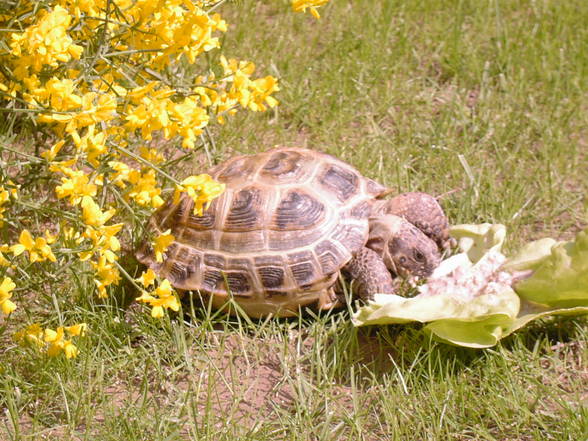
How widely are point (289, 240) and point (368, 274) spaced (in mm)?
351

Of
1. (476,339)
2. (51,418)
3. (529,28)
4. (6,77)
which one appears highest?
(6,77)

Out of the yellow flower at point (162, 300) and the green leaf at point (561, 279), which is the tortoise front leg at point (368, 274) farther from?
the yellow flower at point (162, 300)

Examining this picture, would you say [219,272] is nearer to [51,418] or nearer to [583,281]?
[51,418]

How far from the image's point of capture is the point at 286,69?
510 cm

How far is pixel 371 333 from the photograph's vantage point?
3500mm

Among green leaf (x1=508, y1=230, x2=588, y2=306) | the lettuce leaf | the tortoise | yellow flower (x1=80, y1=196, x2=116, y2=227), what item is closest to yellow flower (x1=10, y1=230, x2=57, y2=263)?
yellow flower (x1=80, y1=196, x2=116, y2=227)

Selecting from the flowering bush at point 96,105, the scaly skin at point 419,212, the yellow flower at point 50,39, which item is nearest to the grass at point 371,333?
the flowering bush at point 96,105

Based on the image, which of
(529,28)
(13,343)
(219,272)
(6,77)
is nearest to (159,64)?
(6,77)

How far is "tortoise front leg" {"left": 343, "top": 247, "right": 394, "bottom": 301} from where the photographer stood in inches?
135

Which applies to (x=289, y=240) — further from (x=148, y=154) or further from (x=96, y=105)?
(x=96, y=105)

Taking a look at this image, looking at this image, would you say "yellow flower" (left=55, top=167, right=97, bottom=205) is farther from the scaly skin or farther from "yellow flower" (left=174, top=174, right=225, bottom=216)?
the scaly skin

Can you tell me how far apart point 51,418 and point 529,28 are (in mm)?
4085

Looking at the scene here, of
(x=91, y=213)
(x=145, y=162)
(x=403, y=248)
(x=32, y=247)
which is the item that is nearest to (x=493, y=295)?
(x=403, y=248)

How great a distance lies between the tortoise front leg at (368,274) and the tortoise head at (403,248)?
75 millimetres
